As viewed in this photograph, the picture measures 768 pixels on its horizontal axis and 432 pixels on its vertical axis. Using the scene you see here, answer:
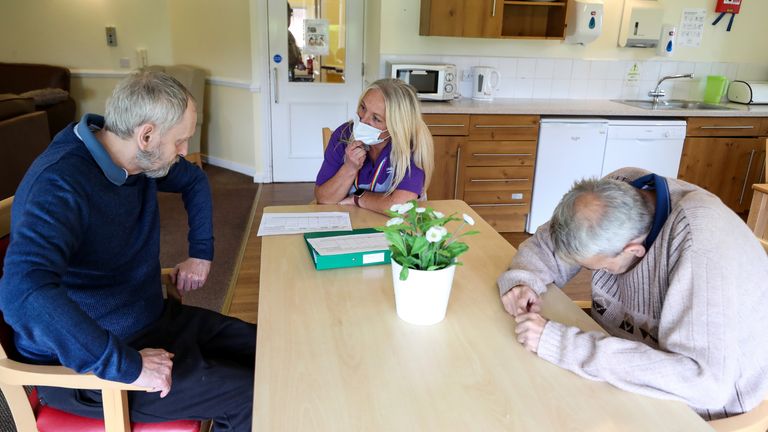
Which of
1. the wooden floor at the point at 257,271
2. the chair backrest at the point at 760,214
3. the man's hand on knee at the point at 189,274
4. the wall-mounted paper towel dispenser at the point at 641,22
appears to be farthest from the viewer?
the wall-mounted paper towel dispenser at the point at 641,22

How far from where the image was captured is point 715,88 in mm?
4426

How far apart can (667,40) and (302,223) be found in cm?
381

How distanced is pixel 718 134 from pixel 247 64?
3867 millimetres

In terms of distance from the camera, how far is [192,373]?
1314 millimetres

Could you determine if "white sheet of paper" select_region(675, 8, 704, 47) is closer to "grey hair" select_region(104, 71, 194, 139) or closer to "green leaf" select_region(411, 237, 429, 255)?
"green leaf" select_region(411, 237, 429, 255)

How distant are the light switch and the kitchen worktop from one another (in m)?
3.80

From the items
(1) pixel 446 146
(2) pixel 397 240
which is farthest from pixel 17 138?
(2) pixel 397 240

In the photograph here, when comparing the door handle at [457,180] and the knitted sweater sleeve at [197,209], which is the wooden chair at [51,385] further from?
the door handle at [457,180]

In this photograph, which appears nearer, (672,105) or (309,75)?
(672,105)

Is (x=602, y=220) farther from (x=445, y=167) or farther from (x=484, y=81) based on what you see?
(x=484, y=81)

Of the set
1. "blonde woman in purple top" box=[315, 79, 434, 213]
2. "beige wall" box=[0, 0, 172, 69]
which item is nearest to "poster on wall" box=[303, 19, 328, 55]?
"beige wall" box=[0, 0, 172, 69]

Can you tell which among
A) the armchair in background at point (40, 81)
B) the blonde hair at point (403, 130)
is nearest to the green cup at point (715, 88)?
the blonde hair at point (403, 130)

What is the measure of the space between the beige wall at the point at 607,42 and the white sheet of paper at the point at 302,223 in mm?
2549

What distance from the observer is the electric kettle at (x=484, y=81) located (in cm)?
398
